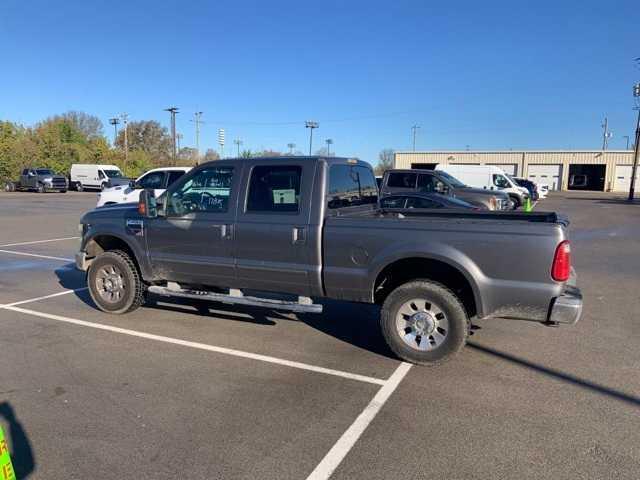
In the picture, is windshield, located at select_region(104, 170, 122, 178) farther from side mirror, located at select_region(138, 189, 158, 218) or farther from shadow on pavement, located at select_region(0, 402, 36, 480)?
shadow on pavement, located at select_region(0, 402, 36, 480)

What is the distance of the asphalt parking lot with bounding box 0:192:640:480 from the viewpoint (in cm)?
314

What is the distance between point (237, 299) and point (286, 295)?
0.54 meters

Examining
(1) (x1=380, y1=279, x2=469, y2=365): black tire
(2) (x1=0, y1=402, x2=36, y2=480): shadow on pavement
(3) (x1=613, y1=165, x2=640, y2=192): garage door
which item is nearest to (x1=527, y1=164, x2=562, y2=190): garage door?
(3) (x1=613, y1=165, x2=640, y2=192): garage door

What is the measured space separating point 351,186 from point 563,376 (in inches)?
113

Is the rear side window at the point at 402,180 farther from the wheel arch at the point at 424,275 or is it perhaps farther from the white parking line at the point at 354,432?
the white parking line at the point at 354,432

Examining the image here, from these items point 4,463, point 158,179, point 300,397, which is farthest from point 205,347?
point 158,179

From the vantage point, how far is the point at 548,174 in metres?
62.8

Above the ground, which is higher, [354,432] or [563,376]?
[563,376]

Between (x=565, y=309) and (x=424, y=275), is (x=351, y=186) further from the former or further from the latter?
(x=565, y=309)

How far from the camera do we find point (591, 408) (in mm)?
3877

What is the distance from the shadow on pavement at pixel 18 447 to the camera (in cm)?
303

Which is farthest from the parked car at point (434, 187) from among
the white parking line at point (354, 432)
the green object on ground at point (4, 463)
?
the green object on ground at point (4, 463)

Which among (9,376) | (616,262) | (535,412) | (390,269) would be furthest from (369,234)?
(616,262)

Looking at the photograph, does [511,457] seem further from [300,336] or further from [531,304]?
[300,336]
